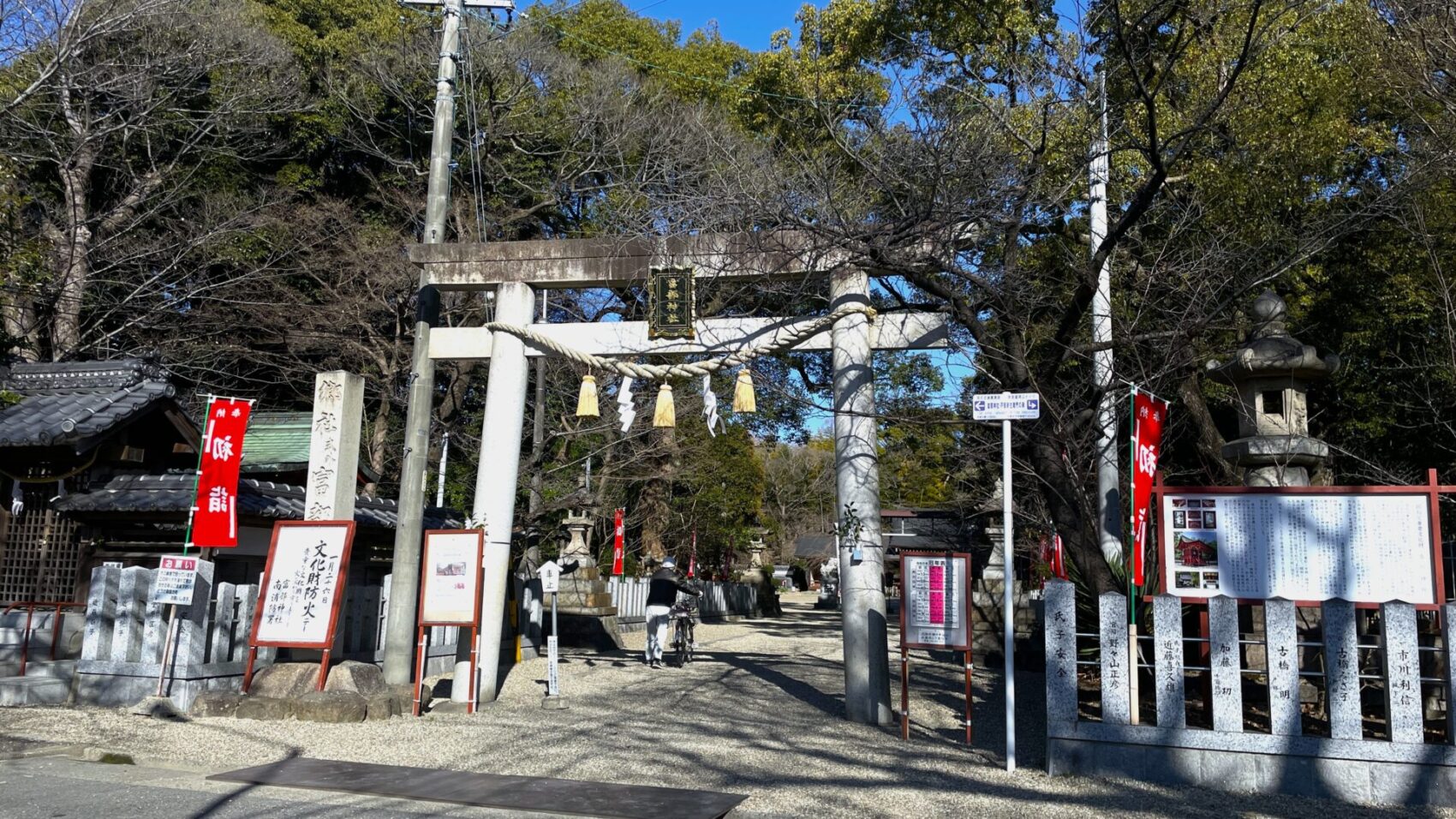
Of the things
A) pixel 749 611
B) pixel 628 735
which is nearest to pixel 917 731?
pixel 628 735

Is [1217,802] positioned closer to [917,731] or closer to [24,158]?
[917,731]

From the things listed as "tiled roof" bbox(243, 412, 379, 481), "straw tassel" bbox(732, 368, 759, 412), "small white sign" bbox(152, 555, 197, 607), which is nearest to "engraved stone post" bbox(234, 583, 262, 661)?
"small white sign" bbox(152, 555, 197, 607)

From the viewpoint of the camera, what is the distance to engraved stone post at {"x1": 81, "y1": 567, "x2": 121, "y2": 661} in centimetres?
956

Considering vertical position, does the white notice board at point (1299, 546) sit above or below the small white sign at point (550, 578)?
above

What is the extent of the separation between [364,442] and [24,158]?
27.6ft

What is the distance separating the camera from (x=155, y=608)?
948cm

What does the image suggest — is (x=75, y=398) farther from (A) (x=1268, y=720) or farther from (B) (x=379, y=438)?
(A) (x=1268, y=720)

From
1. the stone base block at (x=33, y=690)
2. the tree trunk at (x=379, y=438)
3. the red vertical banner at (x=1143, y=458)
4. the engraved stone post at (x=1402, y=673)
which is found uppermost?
the tree trunk at (x=379, y=438)

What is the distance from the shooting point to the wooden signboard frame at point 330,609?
945 centimetres

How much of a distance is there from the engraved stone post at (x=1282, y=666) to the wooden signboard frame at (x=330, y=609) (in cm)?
Result: 774

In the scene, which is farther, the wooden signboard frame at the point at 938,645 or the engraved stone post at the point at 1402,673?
the wooden signboard frame at the point at 938,645

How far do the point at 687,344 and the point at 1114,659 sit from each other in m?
5.33

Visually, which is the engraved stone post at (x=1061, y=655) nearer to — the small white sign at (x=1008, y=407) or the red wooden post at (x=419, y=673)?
the small white sign at (x=1008, y=407)

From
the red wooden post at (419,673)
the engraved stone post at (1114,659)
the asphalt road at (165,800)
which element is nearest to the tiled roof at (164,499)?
the red wooden post at (419,673)
